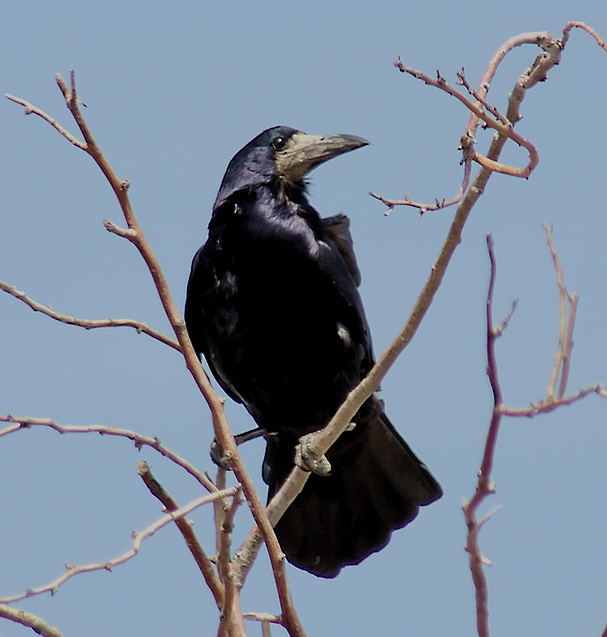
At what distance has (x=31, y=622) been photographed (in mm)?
2391

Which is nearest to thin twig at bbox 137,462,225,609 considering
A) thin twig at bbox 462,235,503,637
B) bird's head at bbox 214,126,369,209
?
thin twig at bbox 462,235,503,637

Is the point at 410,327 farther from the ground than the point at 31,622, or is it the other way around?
the point at 410,327

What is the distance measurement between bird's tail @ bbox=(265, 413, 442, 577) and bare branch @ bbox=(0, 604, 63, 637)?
114 inches

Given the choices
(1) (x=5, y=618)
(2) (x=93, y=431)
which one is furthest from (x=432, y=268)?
(1) (x=5, y=618)

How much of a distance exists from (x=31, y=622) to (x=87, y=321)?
0.73 meters

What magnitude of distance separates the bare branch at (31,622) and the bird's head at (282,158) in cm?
330

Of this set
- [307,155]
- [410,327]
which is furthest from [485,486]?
[307,155]

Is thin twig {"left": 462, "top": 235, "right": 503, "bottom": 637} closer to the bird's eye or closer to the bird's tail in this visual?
the bird's tail

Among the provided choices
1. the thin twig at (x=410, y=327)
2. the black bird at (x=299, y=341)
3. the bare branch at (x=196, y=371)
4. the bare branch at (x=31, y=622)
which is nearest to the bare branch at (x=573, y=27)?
the thin twig at (x=410, y=327)

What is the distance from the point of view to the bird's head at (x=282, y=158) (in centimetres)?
547

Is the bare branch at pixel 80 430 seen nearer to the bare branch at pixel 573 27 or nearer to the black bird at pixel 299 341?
the bare branch at pixel 573 27

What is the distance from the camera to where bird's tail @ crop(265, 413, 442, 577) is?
5320mm

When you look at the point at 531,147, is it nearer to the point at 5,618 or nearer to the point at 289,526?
the point at 5,618

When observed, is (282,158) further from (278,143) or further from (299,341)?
(299,341)
